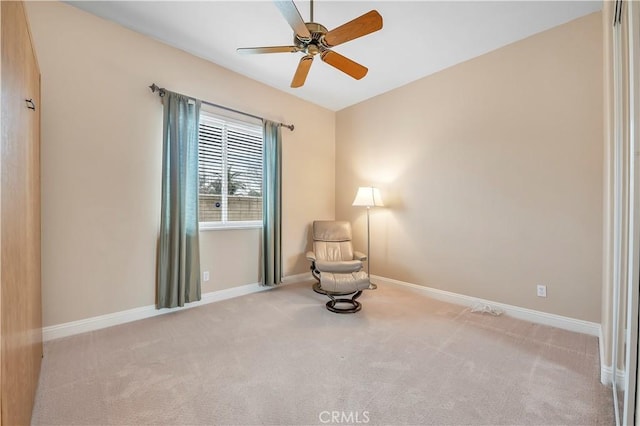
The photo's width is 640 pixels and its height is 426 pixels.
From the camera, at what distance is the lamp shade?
11.8 feet

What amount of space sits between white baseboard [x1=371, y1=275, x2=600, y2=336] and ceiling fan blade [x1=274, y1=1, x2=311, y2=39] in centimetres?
306

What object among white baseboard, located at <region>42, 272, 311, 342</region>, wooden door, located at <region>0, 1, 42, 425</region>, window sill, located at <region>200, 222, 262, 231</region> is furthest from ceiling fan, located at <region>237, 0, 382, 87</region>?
white baseboard, located at <region>42, 272, 311, 342</region>

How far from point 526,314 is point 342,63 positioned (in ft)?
9.70

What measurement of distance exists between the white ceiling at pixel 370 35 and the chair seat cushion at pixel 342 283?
245 cm

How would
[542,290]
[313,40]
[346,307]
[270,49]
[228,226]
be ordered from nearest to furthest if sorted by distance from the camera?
[313,40] < [270,49] < [542,290] < [346,307] < [228,226]

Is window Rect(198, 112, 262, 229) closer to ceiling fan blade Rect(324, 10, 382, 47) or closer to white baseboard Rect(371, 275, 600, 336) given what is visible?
ceiling fan blade Rect(324, 10, 382, 47)

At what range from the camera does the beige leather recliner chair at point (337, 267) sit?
2.74 meters

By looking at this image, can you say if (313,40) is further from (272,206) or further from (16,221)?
(272,206)

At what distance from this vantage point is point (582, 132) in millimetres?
2301

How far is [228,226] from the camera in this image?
3.27m

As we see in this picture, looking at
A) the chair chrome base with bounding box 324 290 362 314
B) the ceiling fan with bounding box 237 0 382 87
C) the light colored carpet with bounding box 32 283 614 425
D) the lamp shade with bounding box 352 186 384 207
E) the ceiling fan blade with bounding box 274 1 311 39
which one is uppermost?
the ceiling fan with bounding box 237 0 382 87

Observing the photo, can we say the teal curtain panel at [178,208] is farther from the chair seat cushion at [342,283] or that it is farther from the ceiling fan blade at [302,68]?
the chair seat cushion at [342,283]

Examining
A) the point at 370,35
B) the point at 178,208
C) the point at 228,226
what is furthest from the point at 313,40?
the point at 228,226

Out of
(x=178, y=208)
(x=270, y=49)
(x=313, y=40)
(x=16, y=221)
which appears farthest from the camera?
(x=178, y=208)
